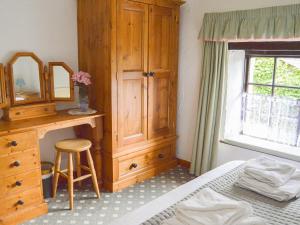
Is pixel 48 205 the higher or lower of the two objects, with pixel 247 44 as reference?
lower

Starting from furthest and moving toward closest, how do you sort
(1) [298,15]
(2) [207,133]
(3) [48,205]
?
(2) [207,133], (3) [48,205], (1) [298,15]

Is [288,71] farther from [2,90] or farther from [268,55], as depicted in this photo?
[2,90]

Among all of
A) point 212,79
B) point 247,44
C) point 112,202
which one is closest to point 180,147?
point 212,79

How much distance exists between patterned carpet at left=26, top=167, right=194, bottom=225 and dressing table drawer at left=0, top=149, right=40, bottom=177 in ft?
1.51

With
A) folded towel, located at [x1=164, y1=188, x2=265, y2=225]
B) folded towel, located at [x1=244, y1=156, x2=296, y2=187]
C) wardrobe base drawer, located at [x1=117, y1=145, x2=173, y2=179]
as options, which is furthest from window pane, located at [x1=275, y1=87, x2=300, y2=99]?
folded towel, located at [x1=164, y1=188, x2=265, y2=225]

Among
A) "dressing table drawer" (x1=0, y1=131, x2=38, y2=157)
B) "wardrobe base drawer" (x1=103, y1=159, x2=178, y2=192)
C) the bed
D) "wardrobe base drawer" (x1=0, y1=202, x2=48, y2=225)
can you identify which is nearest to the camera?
the bed

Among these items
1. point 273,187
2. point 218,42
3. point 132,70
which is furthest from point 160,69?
point 273,187

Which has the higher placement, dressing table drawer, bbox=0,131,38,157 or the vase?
the vase

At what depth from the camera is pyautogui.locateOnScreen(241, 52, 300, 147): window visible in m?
2.91

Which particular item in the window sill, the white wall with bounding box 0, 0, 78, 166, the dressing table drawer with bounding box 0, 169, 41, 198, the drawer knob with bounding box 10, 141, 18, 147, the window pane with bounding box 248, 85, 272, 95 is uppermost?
the white wall with bounding box 0, 0, 78, 166

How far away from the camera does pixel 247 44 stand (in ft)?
9.39

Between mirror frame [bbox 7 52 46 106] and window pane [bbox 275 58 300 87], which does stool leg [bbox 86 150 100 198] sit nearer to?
mirror frame [bbox 7 52 46 106]

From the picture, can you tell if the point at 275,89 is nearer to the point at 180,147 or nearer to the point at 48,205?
the point at 180,147

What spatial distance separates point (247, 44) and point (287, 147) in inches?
43.6
